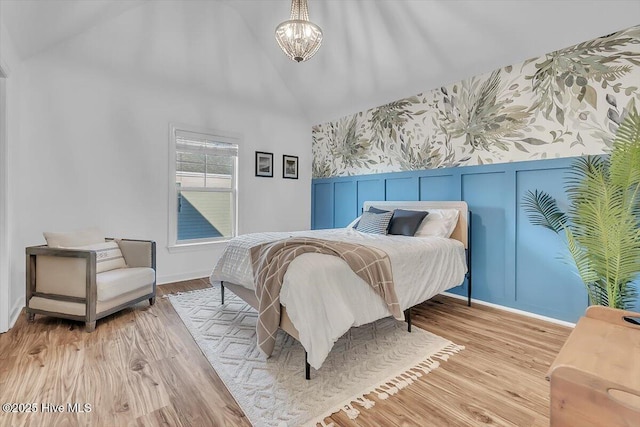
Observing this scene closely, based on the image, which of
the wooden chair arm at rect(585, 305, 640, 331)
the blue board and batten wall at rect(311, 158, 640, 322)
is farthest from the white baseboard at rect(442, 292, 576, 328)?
the wooden chair arm at rect(585, 305, 640, 331)

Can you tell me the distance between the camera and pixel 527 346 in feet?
7.78

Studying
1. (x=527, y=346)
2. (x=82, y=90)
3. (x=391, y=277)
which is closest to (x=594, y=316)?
(x=391, y=277)

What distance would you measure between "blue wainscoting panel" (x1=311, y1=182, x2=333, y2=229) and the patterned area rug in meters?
2.84

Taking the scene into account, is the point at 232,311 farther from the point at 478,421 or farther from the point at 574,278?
the point at 574,278

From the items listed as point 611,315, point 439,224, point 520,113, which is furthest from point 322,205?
point 611,315

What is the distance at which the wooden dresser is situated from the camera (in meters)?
0.69

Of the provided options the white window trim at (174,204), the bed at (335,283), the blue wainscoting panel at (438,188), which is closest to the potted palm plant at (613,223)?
the bed at (335,283)

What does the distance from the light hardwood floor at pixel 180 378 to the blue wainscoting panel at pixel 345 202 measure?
8.21ft

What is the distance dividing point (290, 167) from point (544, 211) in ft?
12.7

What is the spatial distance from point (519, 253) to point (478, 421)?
2110 millimetres

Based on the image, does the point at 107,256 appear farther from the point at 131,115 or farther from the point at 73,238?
the point at 131,115

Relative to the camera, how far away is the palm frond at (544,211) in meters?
2.75

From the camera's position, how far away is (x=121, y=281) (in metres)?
2.82

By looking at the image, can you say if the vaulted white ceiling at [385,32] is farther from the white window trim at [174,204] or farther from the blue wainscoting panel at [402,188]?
the blue wainscoting panel at [402,188]
